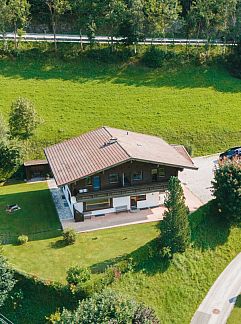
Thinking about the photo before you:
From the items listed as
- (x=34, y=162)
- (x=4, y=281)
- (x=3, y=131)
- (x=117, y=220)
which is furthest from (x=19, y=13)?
(x=4, y=281)

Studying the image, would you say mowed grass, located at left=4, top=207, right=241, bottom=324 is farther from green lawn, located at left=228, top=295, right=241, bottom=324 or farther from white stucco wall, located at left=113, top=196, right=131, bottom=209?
white stucco wall, located at left=113, top=196, right=131, bottom=209

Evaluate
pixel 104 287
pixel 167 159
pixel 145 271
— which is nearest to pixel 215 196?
pixel 167 159

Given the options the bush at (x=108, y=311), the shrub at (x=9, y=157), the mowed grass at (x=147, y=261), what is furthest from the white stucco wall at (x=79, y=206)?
the bush at (x=108, y=311)

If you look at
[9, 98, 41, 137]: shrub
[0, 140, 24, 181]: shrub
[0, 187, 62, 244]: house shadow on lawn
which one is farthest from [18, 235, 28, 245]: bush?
[9, 98, 41, 137]: shrub

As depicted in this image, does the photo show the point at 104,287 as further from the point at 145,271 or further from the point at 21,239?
the point at 21,239

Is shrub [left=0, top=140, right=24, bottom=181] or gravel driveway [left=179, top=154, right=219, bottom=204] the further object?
shrub [left=0, top=140, right=24, bottom=181]

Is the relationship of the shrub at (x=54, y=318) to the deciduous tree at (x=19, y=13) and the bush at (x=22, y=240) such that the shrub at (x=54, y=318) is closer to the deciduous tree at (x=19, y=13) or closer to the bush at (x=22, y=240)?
the bush at (x=22, y=240)
